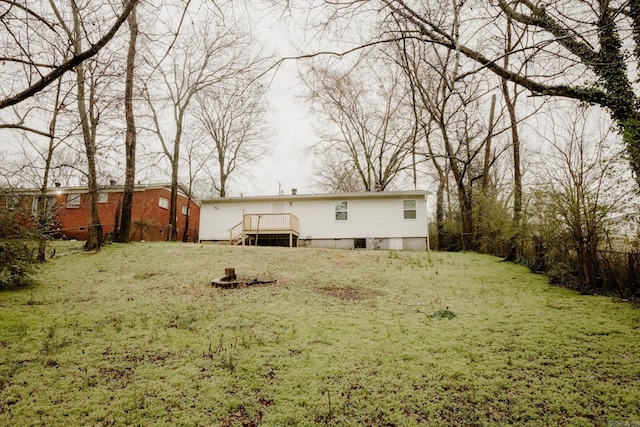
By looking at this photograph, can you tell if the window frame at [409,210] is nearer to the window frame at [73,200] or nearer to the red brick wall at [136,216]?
the window frame at [73,200]

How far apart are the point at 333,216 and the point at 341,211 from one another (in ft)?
1.82

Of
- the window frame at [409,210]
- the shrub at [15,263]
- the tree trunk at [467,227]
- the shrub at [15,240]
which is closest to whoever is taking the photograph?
the shrub at [15,240]

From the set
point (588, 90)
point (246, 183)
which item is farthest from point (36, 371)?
point (246, 183)

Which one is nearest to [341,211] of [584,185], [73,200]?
[584,185]

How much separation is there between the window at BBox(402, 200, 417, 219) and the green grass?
10482mm

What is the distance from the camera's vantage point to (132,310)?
5.40m

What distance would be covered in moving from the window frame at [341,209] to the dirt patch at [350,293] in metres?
10.6

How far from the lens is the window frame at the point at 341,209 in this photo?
1797cm

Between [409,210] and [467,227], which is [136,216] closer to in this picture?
[409,210]

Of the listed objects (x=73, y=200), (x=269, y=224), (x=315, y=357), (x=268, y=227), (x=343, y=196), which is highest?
(x=343, y=196)

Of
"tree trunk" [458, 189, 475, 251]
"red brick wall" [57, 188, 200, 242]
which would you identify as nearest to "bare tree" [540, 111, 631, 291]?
"tree trunk" [458, 189, 475, 251]

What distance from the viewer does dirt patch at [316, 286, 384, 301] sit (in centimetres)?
653

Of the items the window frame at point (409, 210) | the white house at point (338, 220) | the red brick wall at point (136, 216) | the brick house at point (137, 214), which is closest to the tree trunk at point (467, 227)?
the white house at point (338, 220)

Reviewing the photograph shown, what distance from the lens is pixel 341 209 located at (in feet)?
59.1
